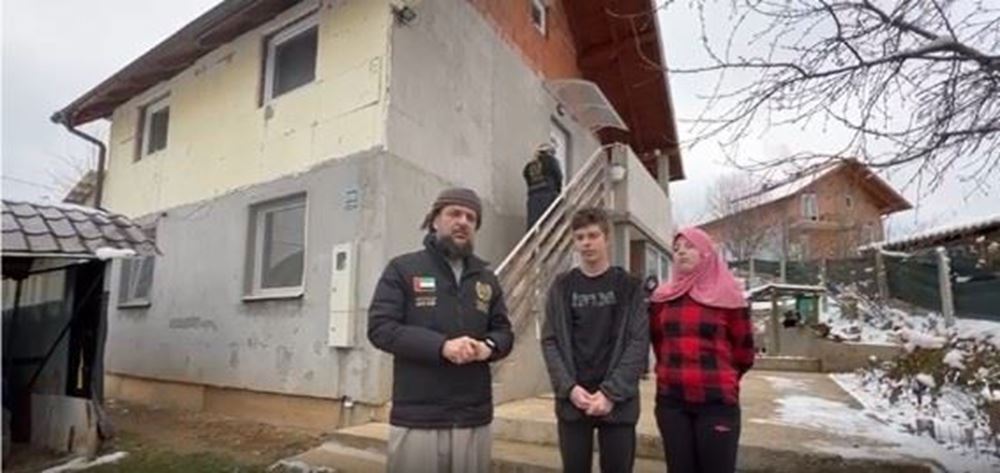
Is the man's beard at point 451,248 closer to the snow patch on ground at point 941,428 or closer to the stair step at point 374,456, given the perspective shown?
the stair step at point 374,456

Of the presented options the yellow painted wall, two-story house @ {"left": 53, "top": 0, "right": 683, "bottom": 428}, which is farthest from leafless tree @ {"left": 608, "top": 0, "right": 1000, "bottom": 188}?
the yellow painted wall

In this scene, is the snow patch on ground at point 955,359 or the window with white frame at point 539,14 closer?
the snow patch on ground at point 955,359

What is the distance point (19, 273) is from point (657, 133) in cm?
1219

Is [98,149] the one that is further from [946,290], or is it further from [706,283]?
[946,290]

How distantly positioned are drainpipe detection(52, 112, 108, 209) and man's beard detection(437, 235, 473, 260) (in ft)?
34.6

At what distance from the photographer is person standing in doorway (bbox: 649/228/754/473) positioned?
2938 millimetres

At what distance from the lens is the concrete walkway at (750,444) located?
409 cm

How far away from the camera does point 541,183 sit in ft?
28.7

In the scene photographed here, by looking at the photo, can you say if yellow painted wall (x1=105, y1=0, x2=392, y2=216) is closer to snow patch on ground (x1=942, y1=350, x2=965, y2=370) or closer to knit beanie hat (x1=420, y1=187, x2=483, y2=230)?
knit beanie hat (x1=420, y1=187, x2=483, y2=230)

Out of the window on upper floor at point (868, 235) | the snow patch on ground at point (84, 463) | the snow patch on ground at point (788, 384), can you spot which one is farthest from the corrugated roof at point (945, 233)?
the snow patch on ground at point (84, 463)

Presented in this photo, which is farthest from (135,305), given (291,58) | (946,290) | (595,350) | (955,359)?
(946,290)

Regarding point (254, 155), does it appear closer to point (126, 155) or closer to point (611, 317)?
point (126, 155)

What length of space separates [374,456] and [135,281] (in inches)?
271

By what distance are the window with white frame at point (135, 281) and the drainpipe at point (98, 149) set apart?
1802 mm
